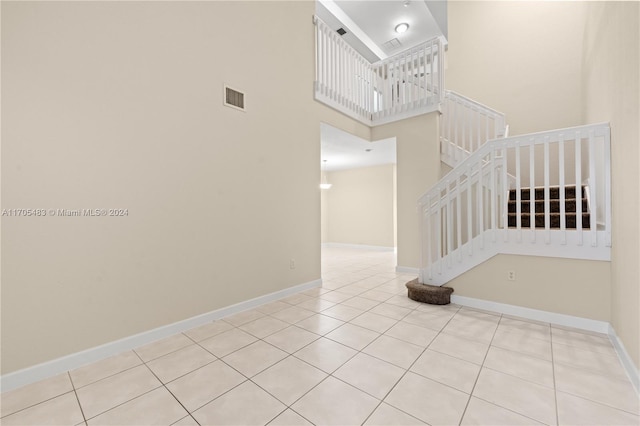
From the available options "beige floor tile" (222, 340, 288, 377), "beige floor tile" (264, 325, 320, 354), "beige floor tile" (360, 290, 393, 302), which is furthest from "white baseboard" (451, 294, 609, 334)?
"beige floor tile" (222, 340, 288, 377)

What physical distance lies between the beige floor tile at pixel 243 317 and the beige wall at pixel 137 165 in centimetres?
16

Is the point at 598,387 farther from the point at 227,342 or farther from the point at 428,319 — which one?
the point at 227,342

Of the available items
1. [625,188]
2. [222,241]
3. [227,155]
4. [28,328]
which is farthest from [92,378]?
[625,188]

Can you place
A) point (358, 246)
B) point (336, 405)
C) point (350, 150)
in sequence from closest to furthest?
point (336, 405), point (350, 150), point (358, 246)

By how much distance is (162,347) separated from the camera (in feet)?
7.23

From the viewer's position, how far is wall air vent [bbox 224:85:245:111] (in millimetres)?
2865

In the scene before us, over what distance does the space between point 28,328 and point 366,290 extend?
3.34 m

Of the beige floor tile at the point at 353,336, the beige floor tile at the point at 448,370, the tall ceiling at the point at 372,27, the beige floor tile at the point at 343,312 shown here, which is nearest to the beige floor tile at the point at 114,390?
the beige floor tile at the point at 353,336

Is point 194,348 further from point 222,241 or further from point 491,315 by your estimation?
point 491,315

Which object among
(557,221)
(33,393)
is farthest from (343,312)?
(557,221)

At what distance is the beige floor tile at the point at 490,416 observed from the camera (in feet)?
4.42

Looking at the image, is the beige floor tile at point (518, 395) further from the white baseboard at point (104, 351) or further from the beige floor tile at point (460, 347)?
the white baseboard at point (104, 351)

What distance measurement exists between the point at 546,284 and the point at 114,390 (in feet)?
12.3

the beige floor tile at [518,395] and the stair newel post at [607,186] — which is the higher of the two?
the stair newel post at [607,186]
